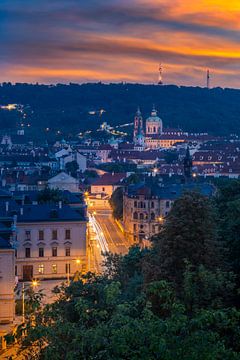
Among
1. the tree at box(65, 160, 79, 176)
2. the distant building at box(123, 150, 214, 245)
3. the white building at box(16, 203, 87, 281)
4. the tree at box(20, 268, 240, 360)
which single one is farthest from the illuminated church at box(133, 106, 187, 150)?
the tree at box(20, 268, 240, 360)

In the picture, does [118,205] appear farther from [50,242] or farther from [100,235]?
[50,242]

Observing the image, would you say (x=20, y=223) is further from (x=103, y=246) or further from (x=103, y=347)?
(x=103, y=347)

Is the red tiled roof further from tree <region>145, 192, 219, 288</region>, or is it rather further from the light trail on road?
tree <region>145, 192, 219, 288</region>

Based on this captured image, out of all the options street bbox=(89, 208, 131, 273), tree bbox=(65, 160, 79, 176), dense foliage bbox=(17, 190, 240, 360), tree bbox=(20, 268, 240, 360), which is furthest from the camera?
tree bbox=(65, 160, 79, 176)

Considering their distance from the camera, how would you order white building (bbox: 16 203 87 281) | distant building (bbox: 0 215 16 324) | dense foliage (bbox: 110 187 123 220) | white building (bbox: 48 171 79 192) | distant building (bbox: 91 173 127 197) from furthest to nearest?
distant building (bbox: 91 173 127 197) < white building (bbox: 48 171 79 192) < dense foliage (bbox: 110 187 123 220) < white building (bbox: 16 203 87 281) < distant building (bbox: 0 215 16 324)

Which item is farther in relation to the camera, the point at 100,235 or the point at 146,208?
the point at 146,208

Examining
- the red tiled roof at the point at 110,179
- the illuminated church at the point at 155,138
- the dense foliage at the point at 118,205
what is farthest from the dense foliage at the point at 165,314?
the illuminated church at the point at 155,138

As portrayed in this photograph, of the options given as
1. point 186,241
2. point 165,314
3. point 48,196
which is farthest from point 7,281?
point 48,196
